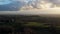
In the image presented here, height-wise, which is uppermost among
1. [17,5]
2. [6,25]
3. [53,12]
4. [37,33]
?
[17,5]

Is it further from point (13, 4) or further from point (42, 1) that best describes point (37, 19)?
point (13, 4)

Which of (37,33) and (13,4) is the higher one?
(13,4)

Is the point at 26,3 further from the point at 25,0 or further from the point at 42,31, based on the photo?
the point at 42,31

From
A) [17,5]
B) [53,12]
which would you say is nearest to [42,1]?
[53,12]

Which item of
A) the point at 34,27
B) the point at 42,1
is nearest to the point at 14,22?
the point at 34,27

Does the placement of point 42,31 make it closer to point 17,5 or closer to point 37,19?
point 37,19

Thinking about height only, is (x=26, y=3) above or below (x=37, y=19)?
above

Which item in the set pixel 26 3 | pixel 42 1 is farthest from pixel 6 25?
pixel 42 1
